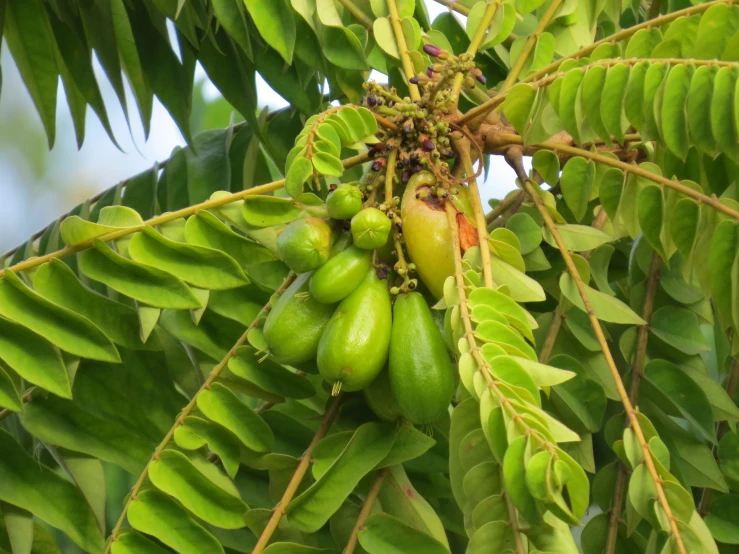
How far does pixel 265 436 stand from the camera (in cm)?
101

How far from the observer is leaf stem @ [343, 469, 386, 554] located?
926 mm

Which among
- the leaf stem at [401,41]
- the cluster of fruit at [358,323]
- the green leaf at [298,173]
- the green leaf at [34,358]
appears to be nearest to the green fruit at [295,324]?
the cluster of fruit at [358,323]

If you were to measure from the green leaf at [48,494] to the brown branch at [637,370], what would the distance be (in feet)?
2.10

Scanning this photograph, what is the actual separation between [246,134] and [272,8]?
425 millimetres

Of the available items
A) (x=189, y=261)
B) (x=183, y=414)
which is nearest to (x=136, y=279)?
(x=189, y=261)

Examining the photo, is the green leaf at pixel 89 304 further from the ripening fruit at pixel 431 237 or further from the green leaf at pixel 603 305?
the green leaf at pixel 603 305

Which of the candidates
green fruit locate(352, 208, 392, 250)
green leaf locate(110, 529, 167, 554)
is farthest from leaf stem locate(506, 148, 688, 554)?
green leaf locate(110, 529, 167, 554)

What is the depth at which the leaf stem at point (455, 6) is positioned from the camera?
1365 millimetres

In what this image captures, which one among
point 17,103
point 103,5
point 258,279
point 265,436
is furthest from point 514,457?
point 17,103

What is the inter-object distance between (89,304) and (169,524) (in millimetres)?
281

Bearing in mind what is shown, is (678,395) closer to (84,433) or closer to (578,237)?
(578,237)

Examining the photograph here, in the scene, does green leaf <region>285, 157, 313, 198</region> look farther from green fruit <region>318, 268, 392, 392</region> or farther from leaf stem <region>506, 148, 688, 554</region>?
leaf stem <region>506, 148, 688, 554</region>

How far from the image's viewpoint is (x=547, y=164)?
1072 mm

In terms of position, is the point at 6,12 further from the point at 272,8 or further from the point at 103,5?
the point at 272,8
